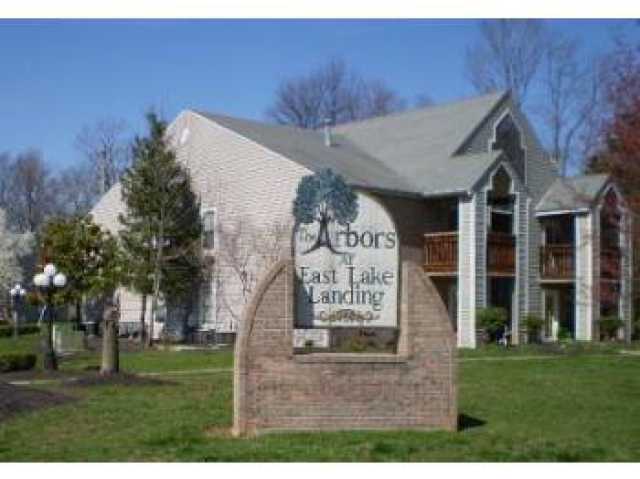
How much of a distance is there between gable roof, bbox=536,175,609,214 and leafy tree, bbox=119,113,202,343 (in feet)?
39.8

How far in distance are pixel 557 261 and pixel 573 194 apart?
2.41 metres

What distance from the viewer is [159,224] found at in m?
32.4

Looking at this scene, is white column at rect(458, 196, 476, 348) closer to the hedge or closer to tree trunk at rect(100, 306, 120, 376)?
tree trunk at rect(100, 306, 120, 376)

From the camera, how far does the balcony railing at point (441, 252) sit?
29.9 metres

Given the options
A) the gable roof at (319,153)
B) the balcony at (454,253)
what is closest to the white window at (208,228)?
the gable roof at (319,153)

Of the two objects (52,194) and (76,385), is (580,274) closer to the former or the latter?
(76,385)

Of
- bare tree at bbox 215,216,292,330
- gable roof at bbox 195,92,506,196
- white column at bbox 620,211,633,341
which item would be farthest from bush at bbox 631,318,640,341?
bare tree at bbox 215,216,292,330

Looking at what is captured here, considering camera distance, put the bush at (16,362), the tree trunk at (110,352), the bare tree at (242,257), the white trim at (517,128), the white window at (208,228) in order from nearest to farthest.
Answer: the tree trunk at (110,352) → the bush at (16,362) → the bare tree at (242,257) → the white window at (208,228) → the white trim at (517,128)

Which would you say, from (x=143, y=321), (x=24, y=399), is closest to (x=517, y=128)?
(x=143, y=321)

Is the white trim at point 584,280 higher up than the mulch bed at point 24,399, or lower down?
higher up

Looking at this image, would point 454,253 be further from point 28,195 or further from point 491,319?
point 28,195

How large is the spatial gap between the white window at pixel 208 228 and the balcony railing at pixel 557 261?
11243mm

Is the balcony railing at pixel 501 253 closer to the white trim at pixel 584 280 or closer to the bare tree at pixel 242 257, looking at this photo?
the white trim at pixel 584 280

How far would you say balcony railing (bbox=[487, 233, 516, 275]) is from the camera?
30078mm
